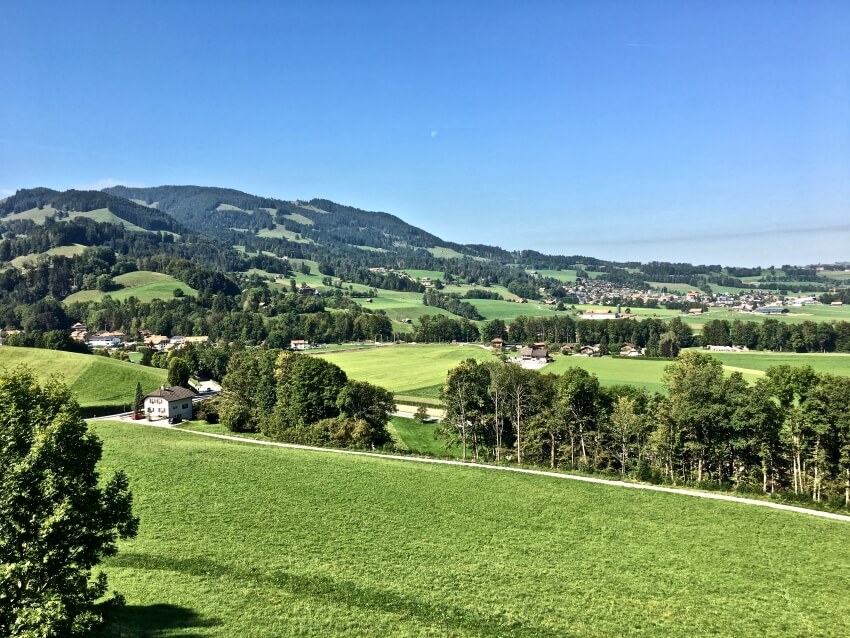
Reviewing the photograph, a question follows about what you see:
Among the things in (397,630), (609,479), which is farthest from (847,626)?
(609,479)

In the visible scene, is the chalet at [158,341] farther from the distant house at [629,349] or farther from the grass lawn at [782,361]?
the grass lawn at [782,361]

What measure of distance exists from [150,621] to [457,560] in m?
14.7

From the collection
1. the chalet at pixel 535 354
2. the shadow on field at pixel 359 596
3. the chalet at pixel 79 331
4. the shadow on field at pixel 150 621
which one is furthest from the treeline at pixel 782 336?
the chalet at pixel 79 331

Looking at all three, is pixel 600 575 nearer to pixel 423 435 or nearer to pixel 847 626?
pixel 847 626

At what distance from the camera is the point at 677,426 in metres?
47.1

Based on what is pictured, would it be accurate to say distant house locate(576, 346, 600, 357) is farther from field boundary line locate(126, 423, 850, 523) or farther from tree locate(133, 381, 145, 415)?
tree locate(133, 381, 145, 415)

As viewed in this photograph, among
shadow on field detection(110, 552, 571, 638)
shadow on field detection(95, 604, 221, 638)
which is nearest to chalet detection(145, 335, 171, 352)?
shadow on field detection(110, 552, 571, 638)

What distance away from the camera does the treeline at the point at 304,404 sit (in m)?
60.1

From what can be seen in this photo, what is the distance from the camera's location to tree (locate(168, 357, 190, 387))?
8794 cm

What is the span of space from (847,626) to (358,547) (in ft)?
75.7

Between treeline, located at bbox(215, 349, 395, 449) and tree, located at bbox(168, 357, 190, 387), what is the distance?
17.3 m

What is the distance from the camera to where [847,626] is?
21625 millimetres

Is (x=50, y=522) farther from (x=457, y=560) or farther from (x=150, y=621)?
(x=457, y=560)

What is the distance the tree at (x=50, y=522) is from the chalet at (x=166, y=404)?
63843mm
